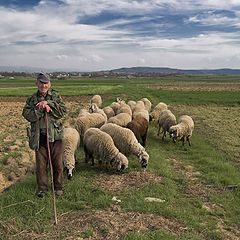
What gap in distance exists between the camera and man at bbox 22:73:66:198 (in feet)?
27.8

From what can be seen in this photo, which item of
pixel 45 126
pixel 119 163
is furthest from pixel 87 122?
pixel 45 126

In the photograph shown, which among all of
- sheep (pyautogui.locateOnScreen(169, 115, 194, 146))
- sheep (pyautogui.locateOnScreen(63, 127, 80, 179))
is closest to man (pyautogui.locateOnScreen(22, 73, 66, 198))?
sheep (pyautogui.locateOnScreen(63, 127, 80, 179))

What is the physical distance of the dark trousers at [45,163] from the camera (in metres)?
8.94

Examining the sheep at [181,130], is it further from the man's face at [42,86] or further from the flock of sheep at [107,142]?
the man's face at [42,86]

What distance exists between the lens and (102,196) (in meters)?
9.09

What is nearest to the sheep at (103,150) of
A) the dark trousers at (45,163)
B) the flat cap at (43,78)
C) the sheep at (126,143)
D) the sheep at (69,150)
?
the sheep at (69,150)

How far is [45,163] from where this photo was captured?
356 inches

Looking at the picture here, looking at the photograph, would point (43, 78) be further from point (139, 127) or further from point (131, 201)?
point (139, 127)

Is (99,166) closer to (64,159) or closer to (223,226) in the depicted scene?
(64,159)

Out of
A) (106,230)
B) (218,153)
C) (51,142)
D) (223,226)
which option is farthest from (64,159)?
(218,153)

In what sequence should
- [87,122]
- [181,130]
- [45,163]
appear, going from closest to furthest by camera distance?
[45,163]
[87,122]
[181,130]

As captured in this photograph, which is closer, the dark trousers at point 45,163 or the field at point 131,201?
the field at point 131,201

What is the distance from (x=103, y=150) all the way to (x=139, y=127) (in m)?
4.38

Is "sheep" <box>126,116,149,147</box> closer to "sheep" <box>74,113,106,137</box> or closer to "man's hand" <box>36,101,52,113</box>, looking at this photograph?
"sheep" <box>74,113,106,137</box>
